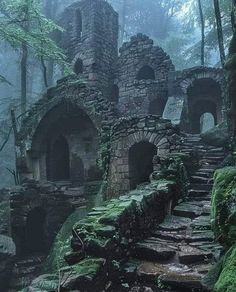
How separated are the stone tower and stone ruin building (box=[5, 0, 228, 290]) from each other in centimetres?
5

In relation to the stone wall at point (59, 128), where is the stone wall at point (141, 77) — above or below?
above

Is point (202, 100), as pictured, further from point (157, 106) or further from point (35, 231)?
point (35, 231)

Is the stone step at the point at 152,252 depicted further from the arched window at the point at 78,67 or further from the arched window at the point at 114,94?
the arched window at the point at 78,67

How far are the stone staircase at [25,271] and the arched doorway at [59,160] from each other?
5.83 meters

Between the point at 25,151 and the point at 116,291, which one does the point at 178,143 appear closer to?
the point at 116,291

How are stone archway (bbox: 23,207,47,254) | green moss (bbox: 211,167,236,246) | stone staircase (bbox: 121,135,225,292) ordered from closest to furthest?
green moss (bbox: 211,167,236,246)
stone staircase (bbox: 121,135,225,292)
stone archway (bbox: 23,207,47,254)

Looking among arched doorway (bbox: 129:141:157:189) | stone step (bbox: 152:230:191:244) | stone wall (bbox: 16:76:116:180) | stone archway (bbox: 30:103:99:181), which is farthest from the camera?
stone archway (bbox: 30:103:99:181)

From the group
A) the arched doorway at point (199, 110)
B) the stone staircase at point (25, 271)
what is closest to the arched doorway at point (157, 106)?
the arched doorway at point (199, 110)

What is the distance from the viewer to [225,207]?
2.95 m

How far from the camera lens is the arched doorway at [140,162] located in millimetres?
10250

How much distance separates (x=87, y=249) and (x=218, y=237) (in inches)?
62.8

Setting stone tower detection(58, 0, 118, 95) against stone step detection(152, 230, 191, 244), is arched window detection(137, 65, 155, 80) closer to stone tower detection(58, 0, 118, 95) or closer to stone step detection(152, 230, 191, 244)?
stone tower detection(58, 0, 118, 95)

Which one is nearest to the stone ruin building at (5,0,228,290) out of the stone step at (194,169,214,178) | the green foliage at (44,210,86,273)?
the stone step at (194,169,214,178)

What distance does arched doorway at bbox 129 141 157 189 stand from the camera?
10250mm
